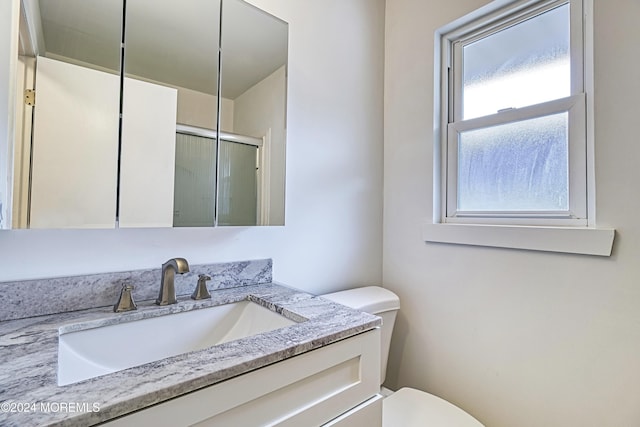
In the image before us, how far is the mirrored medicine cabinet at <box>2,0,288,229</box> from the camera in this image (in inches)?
27.0

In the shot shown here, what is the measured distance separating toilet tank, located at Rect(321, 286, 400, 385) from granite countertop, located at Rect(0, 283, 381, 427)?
15.3 inches

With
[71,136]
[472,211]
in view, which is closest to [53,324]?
[71,136]

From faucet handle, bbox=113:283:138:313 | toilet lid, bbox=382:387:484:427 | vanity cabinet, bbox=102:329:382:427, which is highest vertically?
faucet handle, bbox=113:283:138:313

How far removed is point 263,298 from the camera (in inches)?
35.9

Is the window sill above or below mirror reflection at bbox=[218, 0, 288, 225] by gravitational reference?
below

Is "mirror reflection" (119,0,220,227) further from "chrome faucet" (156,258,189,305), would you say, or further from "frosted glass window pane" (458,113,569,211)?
"frosted glass window pane" (458,113,569,211)

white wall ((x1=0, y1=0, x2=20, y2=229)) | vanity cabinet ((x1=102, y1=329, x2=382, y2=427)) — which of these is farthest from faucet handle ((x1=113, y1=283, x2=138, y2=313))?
vanity cabinet ((x1=102, y1=329, x2=382, y2=427))

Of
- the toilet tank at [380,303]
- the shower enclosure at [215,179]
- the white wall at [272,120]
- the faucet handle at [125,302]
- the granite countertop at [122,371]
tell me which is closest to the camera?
the granite countertop at [122,371]

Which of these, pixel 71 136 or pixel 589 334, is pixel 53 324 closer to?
pixel 71 136

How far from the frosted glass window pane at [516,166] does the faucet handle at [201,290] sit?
111 centimetres

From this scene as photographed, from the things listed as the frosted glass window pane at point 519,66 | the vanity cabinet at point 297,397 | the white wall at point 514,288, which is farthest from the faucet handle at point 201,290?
the frosted glass window pane at point 519,66

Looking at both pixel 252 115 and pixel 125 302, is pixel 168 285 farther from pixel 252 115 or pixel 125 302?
pixel 252 115

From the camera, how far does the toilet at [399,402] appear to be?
102cm

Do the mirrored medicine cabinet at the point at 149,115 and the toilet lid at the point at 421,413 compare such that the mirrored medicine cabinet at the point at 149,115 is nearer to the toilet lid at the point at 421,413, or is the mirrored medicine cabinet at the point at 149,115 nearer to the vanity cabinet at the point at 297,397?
the vanity cabinet at the point at 297,397
